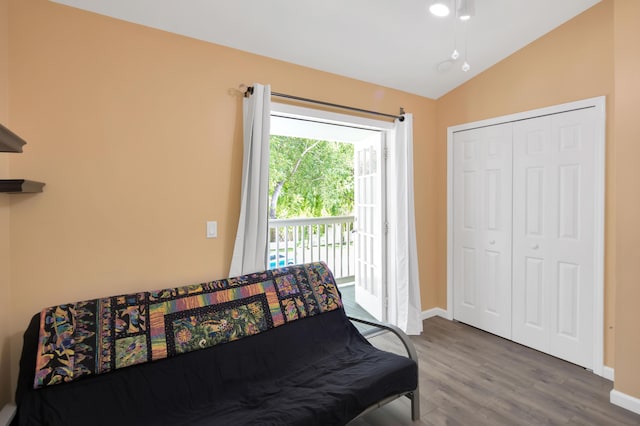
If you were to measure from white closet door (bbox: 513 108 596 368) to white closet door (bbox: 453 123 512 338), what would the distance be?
0.09 metres

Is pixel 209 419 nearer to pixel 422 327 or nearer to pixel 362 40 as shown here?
pixel 422 327

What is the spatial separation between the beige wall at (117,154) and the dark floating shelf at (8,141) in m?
1.05

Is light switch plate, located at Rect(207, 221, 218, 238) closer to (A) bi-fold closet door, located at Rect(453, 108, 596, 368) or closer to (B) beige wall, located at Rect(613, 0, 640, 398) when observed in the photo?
(A) bi-fold closet door, located at Rect(453, 108, 596, 368)

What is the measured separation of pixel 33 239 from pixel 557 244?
367 centimetres

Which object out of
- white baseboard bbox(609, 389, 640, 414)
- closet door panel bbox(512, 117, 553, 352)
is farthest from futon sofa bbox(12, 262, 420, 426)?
closet door panel bbox(512, 117, 553, 352)

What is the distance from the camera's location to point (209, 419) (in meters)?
1.52

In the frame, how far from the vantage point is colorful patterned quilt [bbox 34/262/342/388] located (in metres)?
1.63

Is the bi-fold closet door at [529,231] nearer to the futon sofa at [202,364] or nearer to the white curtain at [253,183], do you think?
the futon sofa at [202,364]

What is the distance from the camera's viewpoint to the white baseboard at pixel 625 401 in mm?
2070

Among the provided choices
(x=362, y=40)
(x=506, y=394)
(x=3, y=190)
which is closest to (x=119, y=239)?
(x=3, y=190)

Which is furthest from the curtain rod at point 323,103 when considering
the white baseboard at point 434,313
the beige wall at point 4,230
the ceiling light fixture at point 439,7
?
the white baseboard at point 434,313

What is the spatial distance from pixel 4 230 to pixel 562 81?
390cm

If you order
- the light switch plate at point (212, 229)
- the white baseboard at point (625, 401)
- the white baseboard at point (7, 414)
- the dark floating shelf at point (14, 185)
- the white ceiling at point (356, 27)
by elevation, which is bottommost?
the white baseboard at point (625, 401)

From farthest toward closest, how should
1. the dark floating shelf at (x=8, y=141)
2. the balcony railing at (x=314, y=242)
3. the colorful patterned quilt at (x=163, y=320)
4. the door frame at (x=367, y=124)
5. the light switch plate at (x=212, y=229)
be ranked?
1. the balcony railing at (x=314, y=242)
2. the door frame at (x=367, y=124)
3. the light switch plate at (x=212, y=229)
4. the colorful patterned quilt at (x=163, y=320)
5. the dark floating shelf at (x=8, y=141)
